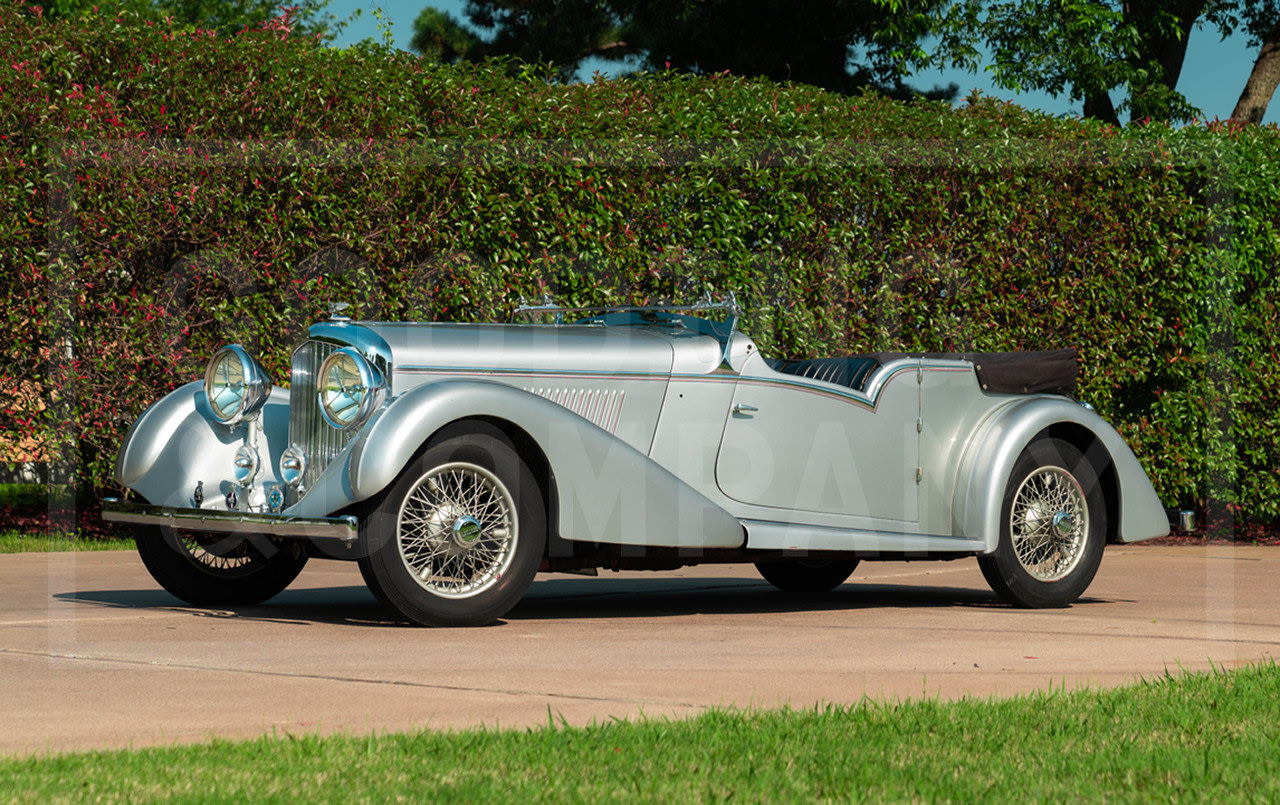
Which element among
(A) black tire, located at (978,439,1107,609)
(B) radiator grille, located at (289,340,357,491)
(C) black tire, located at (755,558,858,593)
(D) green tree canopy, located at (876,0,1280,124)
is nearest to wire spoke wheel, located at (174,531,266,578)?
(B) radiator grille, located at (289,340,357,491)

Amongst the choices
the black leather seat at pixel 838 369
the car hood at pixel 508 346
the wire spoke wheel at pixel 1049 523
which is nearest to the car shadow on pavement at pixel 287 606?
the car hood at pixel 508 346

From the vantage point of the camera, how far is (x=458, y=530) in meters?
5.79

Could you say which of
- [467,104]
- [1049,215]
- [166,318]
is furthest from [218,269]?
[1049,215]

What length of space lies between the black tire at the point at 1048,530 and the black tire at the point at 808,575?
117 cm

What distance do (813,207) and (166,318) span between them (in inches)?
183

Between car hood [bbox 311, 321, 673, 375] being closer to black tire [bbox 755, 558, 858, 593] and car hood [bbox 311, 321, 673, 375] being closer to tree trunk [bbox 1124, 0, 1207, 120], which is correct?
black tire [bbox 755, 558, 858, 593]

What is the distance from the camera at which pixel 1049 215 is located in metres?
11.5

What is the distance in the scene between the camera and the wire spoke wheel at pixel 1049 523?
7.28 meters

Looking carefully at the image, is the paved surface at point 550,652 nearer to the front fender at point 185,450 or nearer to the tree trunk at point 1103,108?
the front fender at point 185,450

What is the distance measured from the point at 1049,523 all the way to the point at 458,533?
124 inches

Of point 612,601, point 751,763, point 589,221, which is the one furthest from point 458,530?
point 589,221

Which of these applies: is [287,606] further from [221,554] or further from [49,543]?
[49,543]

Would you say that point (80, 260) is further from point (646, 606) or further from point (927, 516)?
point (927, 516)

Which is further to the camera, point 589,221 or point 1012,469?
point 589,221
